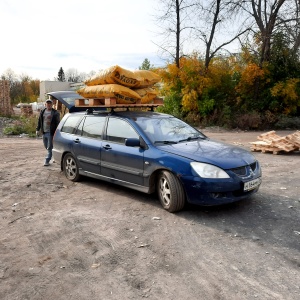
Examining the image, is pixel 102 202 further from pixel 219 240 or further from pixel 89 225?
pixel 219 240

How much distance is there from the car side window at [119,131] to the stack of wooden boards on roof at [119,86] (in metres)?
0.60

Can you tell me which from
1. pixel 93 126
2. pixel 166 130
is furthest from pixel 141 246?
pixel 93 126

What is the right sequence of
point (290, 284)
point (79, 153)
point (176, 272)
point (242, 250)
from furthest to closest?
point (79, 153), point (242, 250), point (176, 272), point (290, 284)

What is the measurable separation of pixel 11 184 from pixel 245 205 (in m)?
4.68

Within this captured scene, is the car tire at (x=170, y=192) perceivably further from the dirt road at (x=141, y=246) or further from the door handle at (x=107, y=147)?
the door handle at (x=107, y=147)

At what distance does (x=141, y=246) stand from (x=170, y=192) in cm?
117

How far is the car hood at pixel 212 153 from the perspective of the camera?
4.72m

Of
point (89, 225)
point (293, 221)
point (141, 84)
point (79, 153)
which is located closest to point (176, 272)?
point (89, 225)

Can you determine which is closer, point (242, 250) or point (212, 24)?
point (242, 250)

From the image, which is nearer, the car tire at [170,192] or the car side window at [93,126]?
the car tire at [170,192]

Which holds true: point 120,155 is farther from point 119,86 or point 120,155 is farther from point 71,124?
point 71,124

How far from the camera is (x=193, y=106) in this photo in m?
21.4

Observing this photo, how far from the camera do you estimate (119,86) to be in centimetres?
640

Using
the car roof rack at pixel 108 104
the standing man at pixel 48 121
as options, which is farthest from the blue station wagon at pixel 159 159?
the standing man at pixel 48 121
